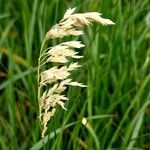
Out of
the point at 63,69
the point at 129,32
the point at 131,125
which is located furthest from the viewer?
the point at 129,32

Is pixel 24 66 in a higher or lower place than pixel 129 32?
lower

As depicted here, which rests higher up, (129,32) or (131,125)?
(129,32)

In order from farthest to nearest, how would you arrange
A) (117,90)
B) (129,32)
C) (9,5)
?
1. (9,5)
2. (129,32)
3. (117,90)

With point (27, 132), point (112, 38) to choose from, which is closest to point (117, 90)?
point (112, 38)

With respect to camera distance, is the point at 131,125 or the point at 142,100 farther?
the point at 142,100

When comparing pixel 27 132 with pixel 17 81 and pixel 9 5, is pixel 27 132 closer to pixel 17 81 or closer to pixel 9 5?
pixel 17 81

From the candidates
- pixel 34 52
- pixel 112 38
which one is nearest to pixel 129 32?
pixel 112 38

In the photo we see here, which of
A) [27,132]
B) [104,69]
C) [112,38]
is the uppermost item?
[112,38]

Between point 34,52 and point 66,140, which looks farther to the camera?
point 34,52

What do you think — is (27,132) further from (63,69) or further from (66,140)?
(63,69)
